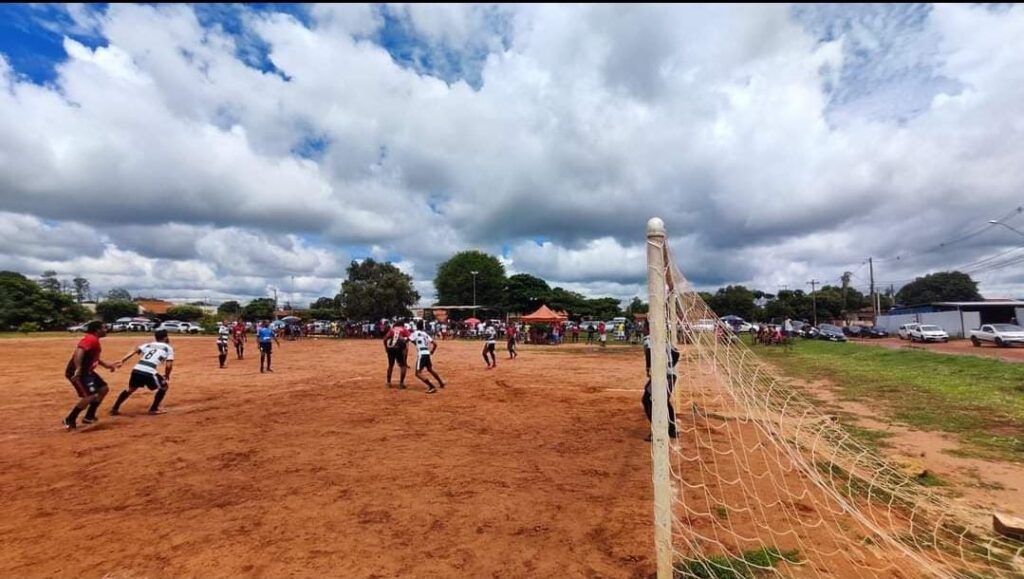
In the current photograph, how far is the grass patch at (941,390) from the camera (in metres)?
8.29

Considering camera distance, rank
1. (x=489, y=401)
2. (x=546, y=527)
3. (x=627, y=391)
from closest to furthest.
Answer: (x=546, y=527) < (x=489, y=401) < (x=627, y=391)

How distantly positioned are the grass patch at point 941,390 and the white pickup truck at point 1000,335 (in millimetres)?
9046

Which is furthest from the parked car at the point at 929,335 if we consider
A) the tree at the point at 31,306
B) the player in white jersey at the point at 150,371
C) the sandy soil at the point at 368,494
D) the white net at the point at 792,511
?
the tree at the point at 31,306

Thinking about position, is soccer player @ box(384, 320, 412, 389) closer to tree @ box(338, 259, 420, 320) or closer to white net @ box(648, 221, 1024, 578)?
white net @ box(648, 221, 1024, 578)

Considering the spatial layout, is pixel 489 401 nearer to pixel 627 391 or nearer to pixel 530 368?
pixel 627 391

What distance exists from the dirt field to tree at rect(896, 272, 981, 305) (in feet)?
332

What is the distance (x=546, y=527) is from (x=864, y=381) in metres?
15.7

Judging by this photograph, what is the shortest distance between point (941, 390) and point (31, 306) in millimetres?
66727

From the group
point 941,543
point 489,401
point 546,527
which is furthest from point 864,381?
point 546,527

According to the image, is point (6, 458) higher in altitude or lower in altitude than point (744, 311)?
lower

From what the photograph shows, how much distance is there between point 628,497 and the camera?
17.2ft

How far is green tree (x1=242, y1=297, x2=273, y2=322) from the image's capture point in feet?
238

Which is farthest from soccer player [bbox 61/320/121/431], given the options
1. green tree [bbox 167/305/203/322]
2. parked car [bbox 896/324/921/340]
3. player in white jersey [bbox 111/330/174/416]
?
green tree [bbox 167/305/203/322]

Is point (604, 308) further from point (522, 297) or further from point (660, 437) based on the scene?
point (660, 437)
